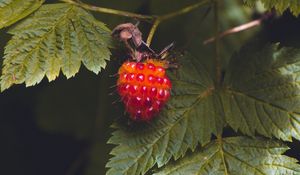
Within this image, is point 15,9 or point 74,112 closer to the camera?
point 15,9

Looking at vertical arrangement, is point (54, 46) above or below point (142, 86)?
above

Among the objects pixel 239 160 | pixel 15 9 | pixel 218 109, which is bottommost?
pixel 239 160

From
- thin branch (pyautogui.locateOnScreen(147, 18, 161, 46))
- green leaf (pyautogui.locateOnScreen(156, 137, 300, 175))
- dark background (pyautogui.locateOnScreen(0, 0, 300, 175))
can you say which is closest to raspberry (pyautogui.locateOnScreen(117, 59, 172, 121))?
thin branch (pyautogui.locateOnScreen(147, 18, 161, 46))

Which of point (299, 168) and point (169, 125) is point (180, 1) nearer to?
point (169, 125)

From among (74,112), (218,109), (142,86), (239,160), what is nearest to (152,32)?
(142,86)

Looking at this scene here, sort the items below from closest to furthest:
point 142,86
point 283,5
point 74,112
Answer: point 142,86, point 283,5, point 74,112

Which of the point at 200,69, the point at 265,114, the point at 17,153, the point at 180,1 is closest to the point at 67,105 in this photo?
the point at 17,153

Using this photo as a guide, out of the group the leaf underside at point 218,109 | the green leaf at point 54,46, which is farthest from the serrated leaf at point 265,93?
the green leaf at point 54,46

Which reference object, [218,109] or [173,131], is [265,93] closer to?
[218,109]
